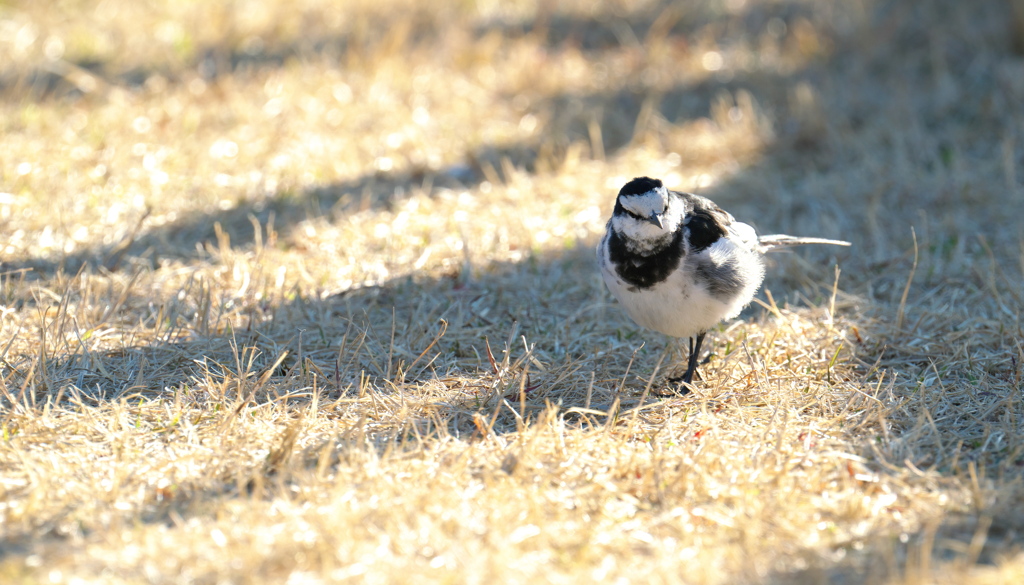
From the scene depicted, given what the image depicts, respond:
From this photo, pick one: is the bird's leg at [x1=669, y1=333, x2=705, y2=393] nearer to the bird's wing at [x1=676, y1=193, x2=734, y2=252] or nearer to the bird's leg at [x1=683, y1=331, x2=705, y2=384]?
the bird's leg at [x1=683, y1=331, x2=705, y2=384]

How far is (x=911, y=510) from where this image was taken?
121 inches

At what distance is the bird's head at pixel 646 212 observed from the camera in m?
3.70

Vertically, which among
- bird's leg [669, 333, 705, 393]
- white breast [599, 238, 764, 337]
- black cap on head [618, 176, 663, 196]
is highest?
black cap on head [618, 176, 663, 196]

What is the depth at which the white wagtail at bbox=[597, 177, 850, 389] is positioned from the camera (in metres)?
3.71

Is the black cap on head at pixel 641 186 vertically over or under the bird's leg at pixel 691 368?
over

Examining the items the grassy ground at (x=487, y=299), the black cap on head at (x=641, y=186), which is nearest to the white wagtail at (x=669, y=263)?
the black cap on head at (x=641, y=186)

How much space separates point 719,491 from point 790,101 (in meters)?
4.98

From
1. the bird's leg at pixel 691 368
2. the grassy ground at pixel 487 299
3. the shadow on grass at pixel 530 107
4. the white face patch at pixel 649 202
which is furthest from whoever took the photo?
the shadow on grass at pixel 530 107

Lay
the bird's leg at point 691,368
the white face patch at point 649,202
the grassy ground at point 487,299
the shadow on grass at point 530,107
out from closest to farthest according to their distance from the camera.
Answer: the grassy ground at point 487,299
the white face patch at point 649,202
the bird's leg at point 691,368
the shadow on grass at point 530,107

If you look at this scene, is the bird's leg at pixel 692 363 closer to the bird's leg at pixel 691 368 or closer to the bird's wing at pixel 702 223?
the bird's leg at pixel 691 368

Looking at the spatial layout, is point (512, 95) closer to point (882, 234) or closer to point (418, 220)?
point (418, 220)

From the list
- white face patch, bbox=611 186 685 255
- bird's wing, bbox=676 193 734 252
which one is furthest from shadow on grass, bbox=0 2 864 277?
white face patch, bbox=611 186 685 255

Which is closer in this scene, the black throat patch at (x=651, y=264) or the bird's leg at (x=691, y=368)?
the black throat patch at (x=651, y=264)

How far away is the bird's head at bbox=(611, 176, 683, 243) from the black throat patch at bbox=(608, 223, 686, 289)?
0.05 metres
